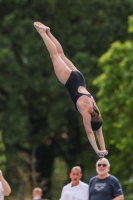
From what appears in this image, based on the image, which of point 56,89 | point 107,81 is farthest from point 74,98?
point 56,89

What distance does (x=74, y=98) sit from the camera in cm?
1066

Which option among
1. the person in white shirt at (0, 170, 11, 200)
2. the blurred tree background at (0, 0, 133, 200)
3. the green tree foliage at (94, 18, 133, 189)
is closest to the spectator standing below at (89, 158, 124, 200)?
the person in white shirt at (0, 170, 11, 200)

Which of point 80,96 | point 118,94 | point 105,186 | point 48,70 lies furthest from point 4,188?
point 48,70

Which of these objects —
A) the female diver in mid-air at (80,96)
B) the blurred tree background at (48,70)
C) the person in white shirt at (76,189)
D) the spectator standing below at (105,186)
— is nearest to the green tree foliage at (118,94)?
the blurred tree background at (48,70)

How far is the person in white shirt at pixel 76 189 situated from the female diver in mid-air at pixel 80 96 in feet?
3.57

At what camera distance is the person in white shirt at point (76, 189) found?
1162cm

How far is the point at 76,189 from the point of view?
464 inches

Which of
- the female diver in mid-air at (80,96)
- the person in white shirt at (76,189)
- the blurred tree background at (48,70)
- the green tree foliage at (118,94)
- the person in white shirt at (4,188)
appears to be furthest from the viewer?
the blurred tree background at (48,70)

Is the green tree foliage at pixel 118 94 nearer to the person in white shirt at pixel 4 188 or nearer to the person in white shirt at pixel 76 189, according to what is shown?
the person in white shirt at pixel 76 189

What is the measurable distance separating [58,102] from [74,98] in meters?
19.4

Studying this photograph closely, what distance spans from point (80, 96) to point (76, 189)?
1.85m

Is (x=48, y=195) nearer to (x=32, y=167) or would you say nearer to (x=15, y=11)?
(x=32, y=167)

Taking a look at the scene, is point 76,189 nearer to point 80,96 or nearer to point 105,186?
point 105,186

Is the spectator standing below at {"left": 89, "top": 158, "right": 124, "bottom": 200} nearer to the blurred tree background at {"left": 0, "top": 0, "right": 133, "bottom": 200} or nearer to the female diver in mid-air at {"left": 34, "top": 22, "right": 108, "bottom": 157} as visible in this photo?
the female diver in mid-air at {"left": 34, "top": 22, "right": 108, "bottom": 157}
